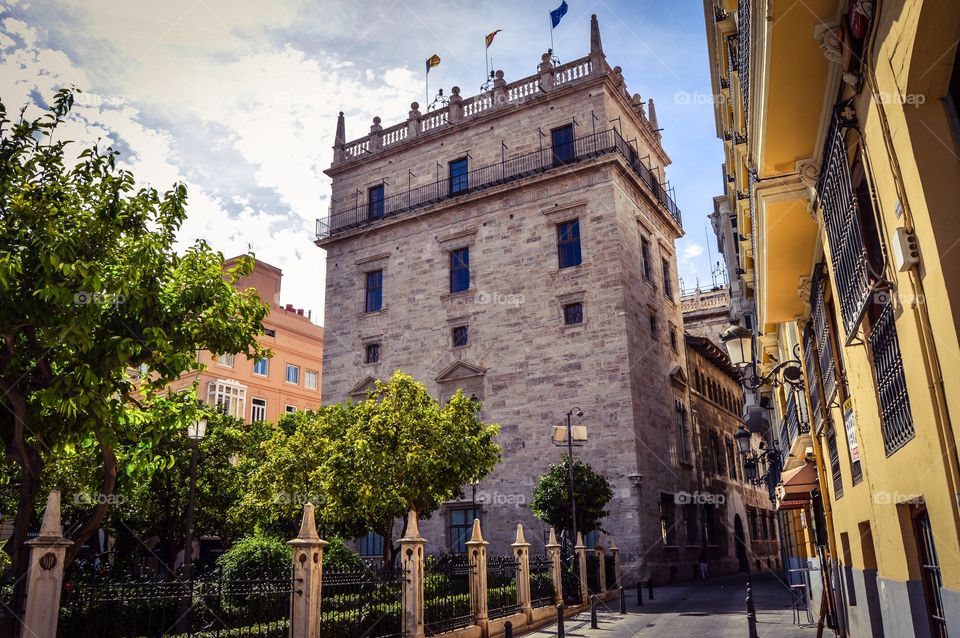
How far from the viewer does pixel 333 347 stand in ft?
105

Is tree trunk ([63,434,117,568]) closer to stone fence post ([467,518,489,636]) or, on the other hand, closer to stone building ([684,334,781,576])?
stone fence post ([467,518,489,636])

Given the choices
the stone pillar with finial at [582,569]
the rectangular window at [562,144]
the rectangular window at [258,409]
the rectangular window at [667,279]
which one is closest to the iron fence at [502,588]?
the stone pillar with finial at [582,569]

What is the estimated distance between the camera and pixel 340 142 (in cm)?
3544

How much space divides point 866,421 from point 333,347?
27064 millimetres

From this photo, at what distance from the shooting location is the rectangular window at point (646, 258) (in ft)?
95.2

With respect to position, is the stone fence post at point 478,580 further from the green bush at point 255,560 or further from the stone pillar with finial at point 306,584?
the stone pillar with finial at point 306,584

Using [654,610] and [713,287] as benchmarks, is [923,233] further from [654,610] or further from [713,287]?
[713,287]

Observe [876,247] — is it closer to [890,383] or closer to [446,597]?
[890,383]

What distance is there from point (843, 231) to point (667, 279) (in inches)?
1013

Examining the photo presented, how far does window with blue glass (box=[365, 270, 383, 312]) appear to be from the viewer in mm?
31609

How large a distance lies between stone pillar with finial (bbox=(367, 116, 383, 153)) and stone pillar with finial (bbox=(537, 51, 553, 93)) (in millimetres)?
8538

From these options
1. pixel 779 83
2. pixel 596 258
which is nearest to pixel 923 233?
pixel 779 83

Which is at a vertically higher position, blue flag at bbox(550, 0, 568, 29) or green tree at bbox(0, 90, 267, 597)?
blue flag at bbox(550, 0, 568, 29)

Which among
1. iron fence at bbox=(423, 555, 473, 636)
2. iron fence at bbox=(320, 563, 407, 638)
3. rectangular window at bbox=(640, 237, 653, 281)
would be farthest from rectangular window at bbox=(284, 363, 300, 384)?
iron fence at bbox=(320, 563, 407, 638)
